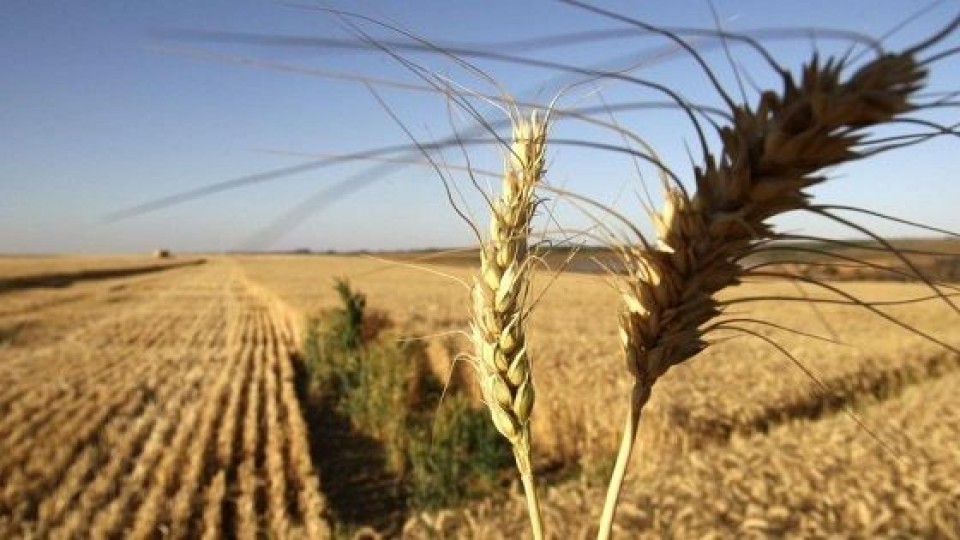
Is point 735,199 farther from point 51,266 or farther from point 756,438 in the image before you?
point 51,266

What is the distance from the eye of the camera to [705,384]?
1169cm

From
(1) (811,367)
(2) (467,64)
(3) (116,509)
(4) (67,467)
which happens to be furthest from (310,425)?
(2) (467,64)

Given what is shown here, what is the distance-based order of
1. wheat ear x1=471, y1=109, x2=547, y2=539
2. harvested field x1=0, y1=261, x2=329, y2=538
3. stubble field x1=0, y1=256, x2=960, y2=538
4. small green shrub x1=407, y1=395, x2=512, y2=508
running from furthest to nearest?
small green shrub x1=407, y1=395, x2=512, y2=508, harvested field x1=0, y1=261, x2=329, y2=538, stubble field x1=0, y1=256, x2=960, y2=538, wheat ear x1=471, y1=109, x2=547, y2=539

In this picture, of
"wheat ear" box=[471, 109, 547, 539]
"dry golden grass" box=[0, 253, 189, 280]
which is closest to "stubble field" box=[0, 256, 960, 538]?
"wheat ear" box=[471, 109, 547, 539]

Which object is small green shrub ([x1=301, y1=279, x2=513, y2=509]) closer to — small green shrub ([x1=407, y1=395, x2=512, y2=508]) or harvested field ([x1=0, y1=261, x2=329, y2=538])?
small green shrub ([x1=407, y1=395, x2=512, y2=508])

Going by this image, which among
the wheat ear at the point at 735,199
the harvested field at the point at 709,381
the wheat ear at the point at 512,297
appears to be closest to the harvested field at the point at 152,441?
the harvested field at the point at 709,381

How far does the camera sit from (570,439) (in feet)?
37.0

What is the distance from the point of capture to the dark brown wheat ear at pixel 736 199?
1142 millimetres

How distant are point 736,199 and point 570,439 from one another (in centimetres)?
1026

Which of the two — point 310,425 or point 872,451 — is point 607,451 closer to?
point 872,451

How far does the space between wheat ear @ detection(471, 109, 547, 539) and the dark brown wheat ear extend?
0.77 ft

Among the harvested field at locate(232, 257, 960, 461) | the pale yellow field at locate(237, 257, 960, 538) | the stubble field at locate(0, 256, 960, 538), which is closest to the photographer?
the pale yellow field at locate(237, 257, 960, 538)

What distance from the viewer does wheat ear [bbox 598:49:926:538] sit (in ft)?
3.75

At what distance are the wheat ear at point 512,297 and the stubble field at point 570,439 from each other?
0.67 ft
